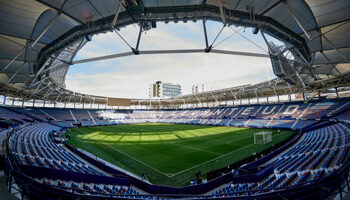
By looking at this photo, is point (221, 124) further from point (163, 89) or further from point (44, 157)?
point (163, 89)

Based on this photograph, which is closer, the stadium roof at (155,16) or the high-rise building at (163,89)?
the stadium roof at (155,16)

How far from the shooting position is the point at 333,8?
974 centimetres

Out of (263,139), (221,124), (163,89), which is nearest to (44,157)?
(263,139)

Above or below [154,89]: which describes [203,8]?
below

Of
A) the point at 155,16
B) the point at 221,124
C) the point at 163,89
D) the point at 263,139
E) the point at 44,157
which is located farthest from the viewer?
the point at 163,89

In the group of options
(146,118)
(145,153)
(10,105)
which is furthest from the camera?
(146,118)

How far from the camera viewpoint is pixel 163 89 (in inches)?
5271

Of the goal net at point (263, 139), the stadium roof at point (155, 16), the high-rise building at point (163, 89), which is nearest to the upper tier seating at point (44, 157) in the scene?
the stadium roof at point (155, 16)

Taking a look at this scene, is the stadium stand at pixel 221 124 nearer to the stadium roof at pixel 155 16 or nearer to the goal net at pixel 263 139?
the goal net at pixel 263 139

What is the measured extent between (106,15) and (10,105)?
5677cm

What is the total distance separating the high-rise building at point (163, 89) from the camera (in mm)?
133050

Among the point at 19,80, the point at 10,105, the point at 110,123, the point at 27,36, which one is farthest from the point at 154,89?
the point at 27,36

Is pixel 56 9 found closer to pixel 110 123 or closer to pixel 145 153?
pixel 145 153

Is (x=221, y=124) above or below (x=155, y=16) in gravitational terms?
below
